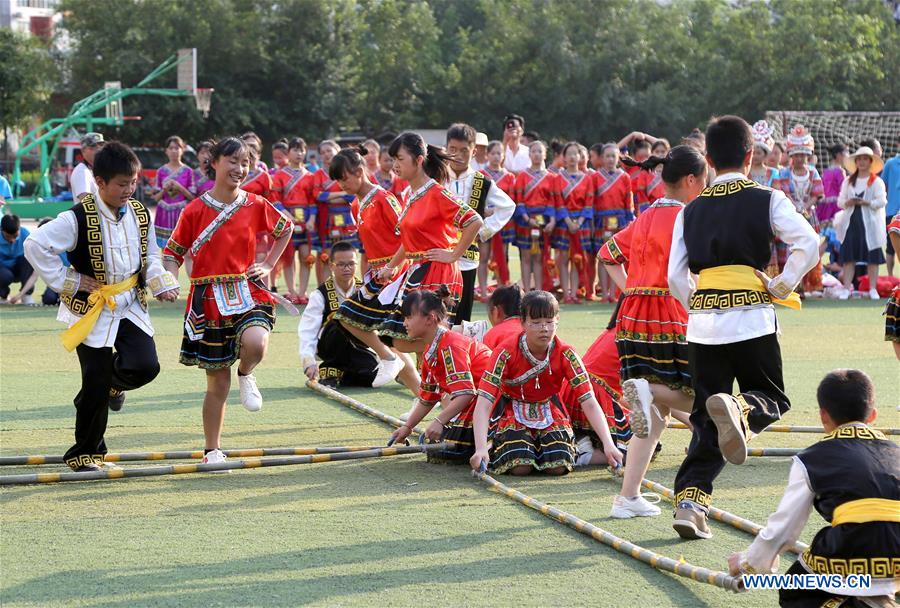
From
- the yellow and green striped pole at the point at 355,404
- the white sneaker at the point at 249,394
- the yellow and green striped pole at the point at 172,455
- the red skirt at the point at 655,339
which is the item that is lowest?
the yellow and green striped pole at the point at 355,404

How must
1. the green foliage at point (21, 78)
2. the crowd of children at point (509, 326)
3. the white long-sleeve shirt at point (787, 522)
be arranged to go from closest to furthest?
1. the white long-sleeve shirt at point (787, 522)
2. the crowd of children at point (509, 326)
3. the green foliage at point (21, 78)

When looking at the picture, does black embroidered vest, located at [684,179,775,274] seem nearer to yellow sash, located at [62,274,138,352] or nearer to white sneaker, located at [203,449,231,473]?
white sneaker, located at [203,449,231,473]

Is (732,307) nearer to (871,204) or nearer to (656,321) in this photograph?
(656,321)

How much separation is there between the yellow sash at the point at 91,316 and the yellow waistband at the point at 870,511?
13.2 feet

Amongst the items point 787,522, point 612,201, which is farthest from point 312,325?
point 612,201

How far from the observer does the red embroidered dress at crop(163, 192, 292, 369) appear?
22.4ft

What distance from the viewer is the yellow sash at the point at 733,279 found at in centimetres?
507

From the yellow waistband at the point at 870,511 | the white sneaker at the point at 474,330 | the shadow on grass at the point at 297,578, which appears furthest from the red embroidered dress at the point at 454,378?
the yellow waistband at the point at 870,511

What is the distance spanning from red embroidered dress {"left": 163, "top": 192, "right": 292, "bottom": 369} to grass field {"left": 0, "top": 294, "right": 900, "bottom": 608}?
0.72 m

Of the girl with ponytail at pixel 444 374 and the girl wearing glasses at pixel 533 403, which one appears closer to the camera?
the girl wearing glasses at pixel 533 403

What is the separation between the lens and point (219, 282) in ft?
22.5

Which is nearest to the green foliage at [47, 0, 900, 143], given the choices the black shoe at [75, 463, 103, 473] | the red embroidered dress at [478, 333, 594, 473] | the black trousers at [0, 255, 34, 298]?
the black trousers at [0, 255, 34, 298]

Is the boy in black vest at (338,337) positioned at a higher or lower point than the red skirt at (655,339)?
lower

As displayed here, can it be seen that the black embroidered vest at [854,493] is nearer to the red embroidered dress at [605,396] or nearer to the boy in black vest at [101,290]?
the red embroidered dress at [605,396]
